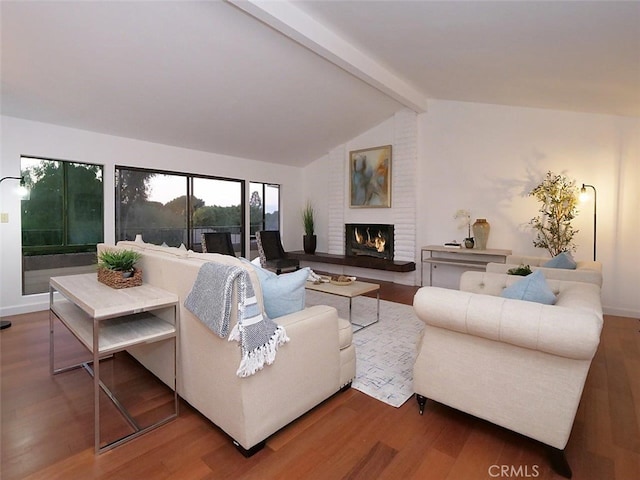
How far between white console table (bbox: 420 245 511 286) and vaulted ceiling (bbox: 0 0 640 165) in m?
2.06

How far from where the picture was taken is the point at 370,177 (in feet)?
20.7

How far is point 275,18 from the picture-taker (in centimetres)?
279

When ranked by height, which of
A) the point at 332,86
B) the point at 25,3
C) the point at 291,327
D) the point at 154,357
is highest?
the point at 332,86

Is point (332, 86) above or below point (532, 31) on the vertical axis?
above

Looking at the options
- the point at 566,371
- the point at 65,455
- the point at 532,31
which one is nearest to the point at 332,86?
the point at 532,31

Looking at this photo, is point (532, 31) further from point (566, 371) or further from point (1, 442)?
point (1, 442)

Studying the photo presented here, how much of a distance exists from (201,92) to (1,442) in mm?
3622

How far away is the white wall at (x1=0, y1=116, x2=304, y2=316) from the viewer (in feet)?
12.5

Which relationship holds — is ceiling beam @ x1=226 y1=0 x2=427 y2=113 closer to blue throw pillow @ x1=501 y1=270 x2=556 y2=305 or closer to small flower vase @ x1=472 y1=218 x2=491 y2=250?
small flower vase @ x1=472 y1=218 x2=491 y2=250

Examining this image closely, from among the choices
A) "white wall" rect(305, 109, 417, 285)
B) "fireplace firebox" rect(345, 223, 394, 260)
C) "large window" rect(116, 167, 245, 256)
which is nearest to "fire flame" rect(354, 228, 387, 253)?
"fireplace firebox" rect(345, 223, 394, 260)

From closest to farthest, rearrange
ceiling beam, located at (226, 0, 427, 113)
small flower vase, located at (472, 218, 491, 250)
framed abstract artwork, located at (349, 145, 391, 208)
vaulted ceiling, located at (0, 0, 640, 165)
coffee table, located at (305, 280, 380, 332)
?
vaulted ceiling, located at (0, 0, 640, 165), ceiling beam, located at (226, 0, 427, 113), coffee table, located at (305, 280, 380, 332), small flower vase, located at (472, 218, 491, 250), framed abstract artwork, located at (349, 145, 391, 208)

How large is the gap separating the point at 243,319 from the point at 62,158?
13.6 feet

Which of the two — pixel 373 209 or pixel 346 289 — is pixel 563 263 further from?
pixel 373 209

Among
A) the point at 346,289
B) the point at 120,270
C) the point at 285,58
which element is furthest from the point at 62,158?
the point at 346,289
